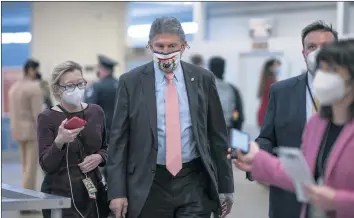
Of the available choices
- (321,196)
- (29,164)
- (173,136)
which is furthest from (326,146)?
(29,164)

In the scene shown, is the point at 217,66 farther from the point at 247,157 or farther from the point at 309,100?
the point at 247,157

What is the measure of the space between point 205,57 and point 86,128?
8.11m

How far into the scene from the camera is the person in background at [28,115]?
7.79 metres

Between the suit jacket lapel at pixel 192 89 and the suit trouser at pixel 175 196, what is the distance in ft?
0.76

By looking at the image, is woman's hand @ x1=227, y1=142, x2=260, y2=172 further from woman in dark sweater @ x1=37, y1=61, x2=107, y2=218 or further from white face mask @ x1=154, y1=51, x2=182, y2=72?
woman in dark sweater @ x1=37, y1=61, x2=107, y2=218

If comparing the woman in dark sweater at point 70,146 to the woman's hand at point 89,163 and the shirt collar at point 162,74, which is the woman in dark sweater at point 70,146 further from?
the shirt collar at point 162,74

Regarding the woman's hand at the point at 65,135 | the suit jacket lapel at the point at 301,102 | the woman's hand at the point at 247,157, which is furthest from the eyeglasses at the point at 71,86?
the woman's hand at the point at 247,157

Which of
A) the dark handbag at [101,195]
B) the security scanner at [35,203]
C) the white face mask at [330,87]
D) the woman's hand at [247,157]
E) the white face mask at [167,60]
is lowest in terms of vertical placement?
the dark handbag at [101,195]

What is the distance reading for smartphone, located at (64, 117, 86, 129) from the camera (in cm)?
362

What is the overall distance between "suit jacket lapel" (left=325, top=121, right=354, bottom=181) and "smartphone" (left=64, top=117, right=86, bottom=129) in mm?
1611

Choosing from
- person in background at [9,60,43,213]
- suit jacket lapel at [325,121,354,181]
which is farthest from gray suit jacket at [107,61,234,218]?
Result: person in background at [9,60,43,213]

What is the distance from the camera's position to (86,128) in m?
3.88

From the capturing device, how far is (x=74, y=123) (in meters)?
3.63

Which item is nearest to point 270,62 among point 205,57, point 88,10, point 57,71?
point 205,57
